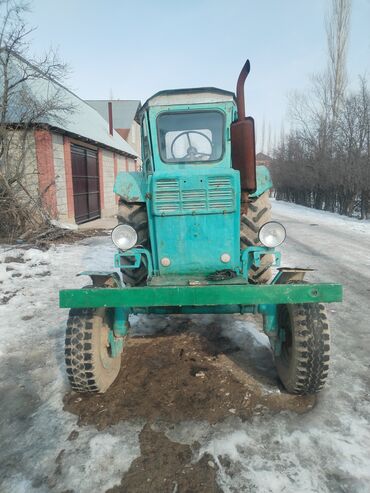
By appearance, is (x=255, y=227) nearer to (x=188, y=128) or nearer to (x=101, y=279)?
(x=188, y=128)

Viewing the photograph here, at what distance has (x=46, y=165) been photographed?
10820mm

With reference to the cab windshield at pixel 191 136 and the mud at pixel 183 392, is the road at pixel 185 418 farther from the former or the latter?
the cab windshield at pixel 191 136

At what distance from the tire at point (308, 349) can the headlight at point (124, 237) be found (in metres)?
1.53

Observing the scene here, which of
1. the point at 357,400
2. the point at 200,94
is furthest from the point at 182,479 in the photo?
the point at 200,94

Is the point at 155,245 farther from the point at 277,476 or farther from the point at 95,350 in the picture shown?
the point at 277,476

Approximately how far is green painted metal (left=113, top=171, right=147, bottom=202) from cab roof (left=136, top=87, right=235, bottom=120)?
82 centimetres

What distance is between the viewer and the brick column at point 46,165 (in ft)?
34.9

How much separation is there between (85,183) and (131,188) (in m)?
11.6

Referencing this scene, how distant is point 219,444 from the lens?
248 centimetres

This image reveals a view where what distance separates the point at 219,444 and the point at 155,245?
1.78 metres

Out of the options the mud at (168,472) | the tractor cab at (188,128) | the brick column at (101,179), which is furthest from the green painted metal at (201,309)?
the brick column at (101,179)

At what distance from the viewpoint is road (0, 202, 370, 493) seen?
2.24 meters

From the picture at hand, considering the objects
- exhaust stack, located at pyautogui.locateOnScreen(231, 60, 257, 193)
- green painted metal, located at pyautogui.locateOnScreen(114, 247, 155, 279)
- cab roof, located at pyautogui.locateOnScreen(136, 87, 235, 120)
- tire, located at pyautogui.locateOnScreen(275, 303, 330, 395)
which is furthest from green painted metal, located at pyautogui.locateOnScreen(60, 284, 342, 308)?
cab roof, located at pyautogui.locateOnScreen(136, 87, 235, 120)

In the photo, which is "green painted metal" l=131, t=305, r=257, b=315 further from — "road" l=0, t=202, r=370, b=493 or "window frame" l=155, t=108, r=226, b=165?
"window frame" l=155, t=108, r=226, b=165
